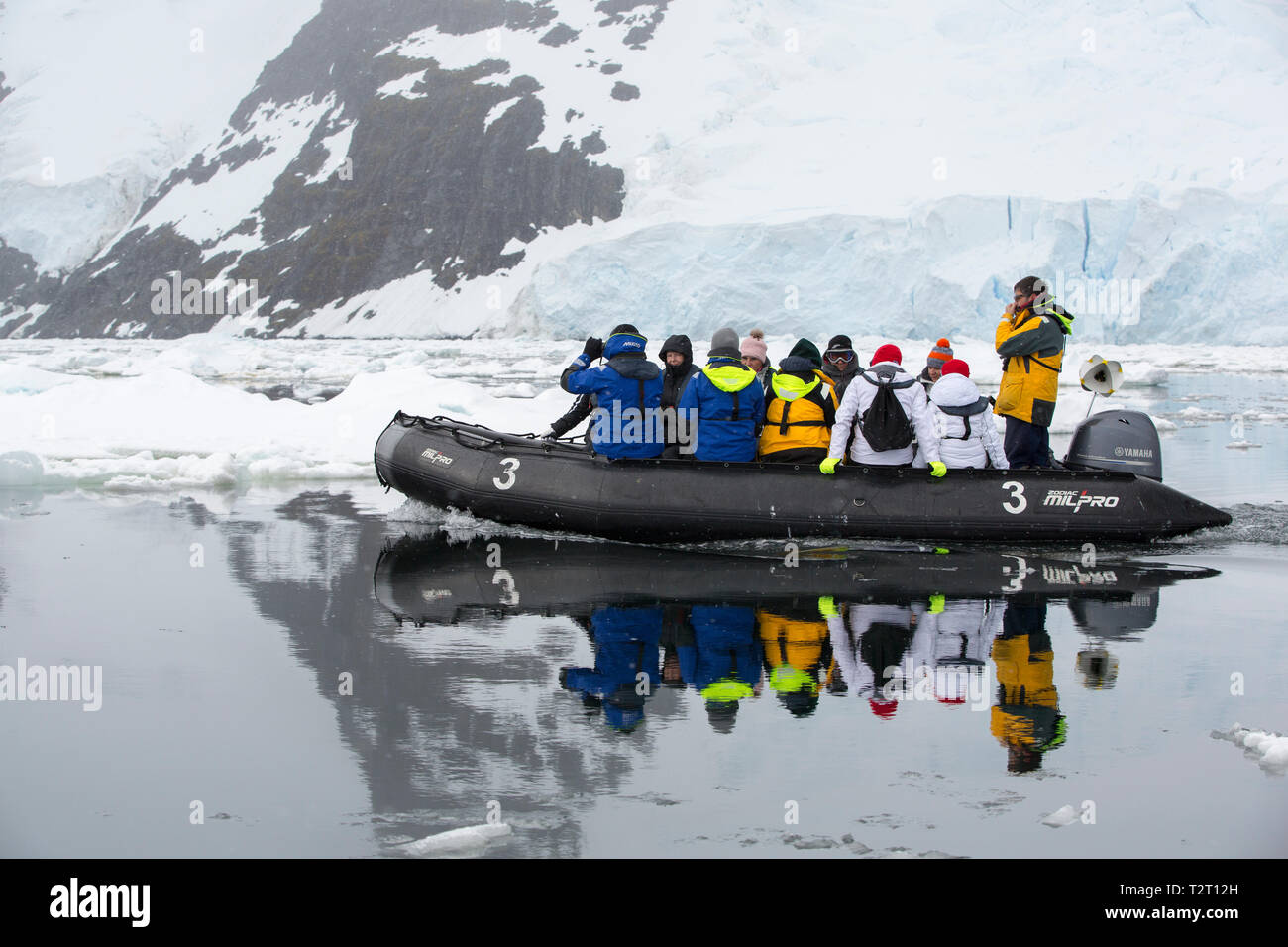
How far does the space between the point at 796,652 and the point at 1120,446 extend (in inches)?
161

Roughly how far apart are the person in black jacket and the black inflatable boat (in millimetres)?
239

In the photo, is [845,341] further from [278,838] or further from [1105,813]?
[278,838]

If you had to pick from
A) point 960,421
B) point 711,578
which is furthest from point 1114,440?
point 711,578

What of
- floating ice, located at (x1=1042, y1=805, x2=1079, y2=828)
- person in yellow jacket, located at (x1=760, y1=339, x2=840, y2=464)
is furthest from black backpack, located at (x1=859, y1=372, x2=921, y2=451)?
floating ice, located at (x1=1042, y1=805, x2=1079, y2=828)

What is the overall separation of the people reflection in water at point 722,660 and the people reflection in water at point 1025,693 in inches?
36.5

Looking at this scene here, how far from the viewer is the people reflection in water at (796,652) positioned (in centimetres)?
487

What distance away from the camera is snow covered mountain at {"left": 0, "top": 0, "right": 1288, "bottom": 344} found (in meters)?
38.9

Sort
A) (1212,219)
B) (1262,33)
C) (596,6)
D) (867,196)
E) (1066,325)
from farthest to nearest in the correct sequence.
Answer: (596,6)
(1262,33)
(867,196)
(1212,219)
(1066,325)

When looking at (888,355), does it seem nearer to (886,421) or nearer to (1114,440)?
(886,421)

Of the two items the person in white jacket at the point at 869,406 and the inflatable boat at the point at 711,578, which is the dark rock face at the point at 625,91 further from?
the inflatable boat at the point at 711,578

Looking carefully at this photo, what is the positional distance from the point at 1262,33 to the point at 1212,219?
711 inches

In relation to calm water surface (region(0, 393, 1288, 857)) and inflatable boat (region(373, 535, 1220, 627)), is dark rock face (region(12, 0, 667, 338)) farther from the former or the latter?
calm water surface (region(0, 393, 1288, 857))

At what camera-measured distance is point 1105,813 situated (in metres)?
3.74
